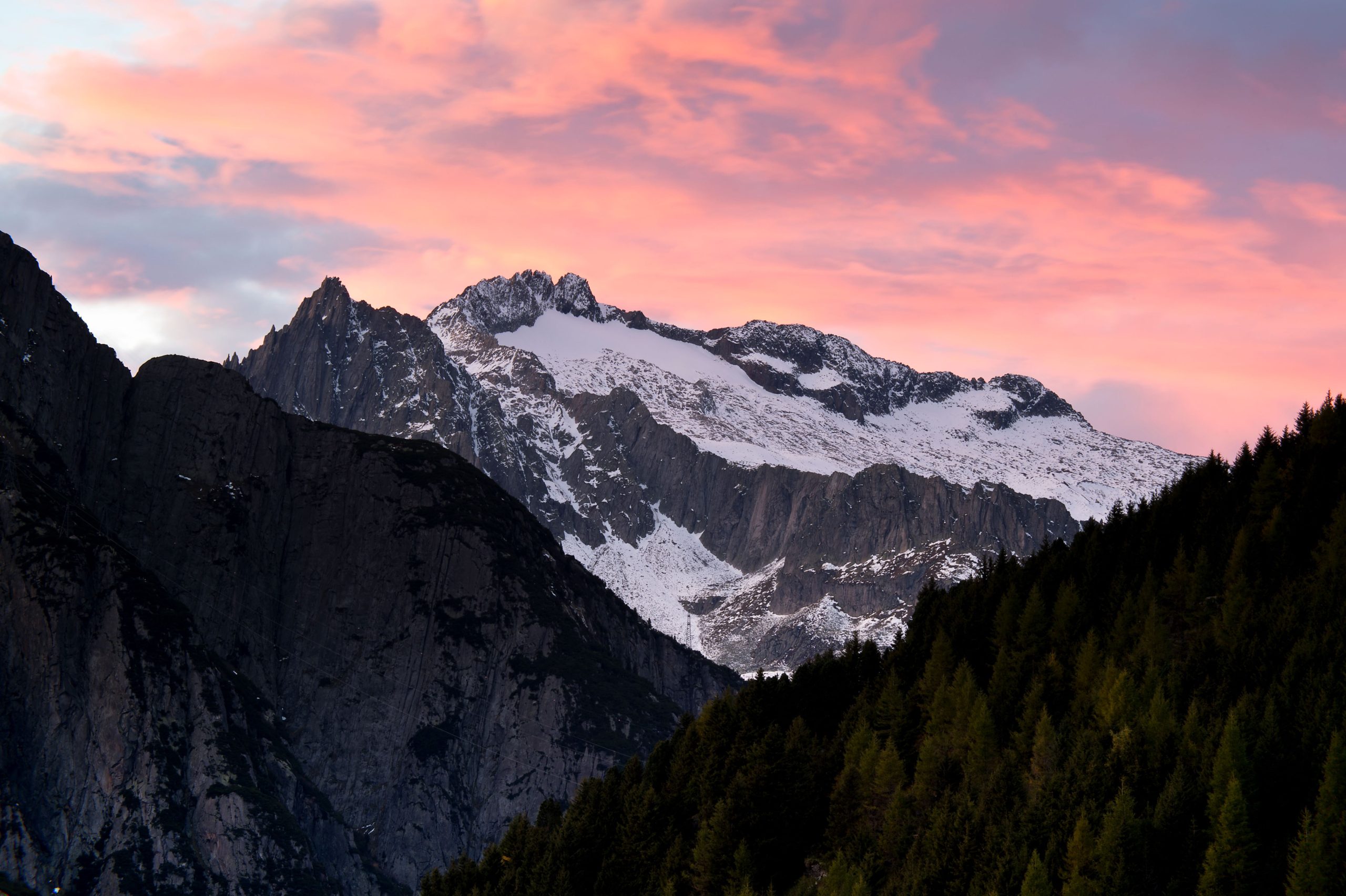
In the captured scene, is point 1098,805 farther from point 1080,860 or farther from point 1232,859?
point 1232,859

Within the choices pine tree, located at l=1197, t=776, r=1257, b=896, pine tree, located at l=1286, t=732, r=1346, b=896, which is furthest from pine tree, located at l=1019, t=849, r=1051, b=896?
pine tree, located at l=1286, t=732, r=1346, b=896

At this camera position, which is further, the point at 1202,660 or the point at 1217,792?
the point at 1202,660

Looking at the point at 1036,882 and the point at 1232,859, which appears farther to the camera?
the point at 1036,882

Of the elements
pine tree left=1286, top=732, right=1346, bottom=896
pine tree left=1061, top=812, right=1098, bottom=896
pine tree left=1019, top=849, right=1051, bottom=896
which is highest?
pine tree left=1286, top=732, right=1346, bottom=896

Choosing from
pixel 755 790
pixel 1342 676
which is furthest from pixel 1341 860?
pixel 755 790

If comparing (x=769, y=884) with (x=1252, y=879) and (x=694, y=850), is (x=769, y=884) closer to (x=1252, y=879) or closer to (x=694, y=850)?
(x=694, y=850)

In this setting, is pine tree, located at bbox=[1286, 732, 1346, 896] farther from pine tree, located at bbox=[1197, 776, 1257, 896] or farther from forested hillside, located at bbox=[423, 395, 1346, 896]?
pine tree, located at bbox=[1197, 776, 1257, 896]

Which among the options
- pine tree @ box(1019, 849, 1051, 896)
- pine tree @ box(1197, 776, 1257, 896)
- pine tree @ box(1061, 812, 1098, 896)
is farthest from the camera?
pine tree @ box(1061, 812, 1098, 896)

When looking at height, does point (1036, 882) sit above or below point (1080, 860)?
below

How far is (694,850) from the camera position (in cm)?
18762

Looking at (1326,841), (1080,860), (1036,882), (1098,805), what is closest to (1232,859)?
(1326,841)

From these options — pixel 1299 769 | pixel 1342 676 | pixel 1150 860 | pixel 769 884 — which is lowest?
pixel 769 884

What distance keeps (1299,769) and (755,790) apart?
2373 inches

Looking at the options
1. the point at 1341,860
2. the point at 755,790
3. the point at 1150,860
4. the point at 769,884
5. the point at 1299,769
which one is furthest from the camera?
the point at 755,790
